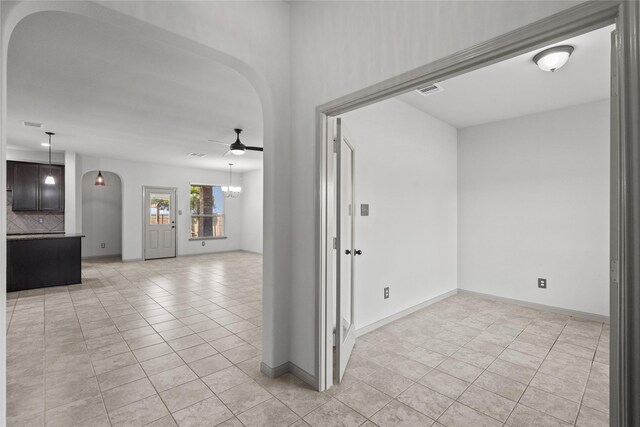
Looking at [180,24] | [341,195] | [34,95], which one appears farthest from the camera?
[34,95]

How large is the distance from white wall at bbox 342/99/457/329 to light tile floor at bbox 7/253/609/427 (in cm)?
46

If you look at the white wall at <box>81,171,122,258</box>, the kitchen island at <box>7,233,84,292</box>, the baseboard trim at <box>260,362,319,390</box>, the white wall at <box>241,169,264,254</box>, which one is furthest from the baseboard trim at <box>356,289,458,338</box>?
the white wall at <box>81,171,122,258</box>

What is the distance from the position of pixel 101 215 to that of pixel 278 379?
29.8ft

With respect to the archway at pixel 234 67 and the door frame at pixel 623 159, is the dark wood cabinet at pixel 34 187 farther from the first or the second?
the door frame at pixel 623 159

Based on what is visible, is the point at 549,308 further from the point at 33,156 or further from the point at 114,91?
the point at 33,156

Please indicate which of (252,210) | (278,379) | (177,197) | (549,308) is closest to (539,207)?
(549,308)

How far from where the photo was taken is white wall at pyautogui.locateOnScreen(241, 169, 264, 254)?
9547mm

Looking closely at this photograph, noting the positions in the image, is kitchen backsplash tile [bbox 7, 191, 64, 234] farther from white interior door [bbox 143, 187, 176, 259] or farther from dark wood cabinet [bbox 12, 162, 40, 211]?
white interior door [bbox 143, 187, 176, 259]

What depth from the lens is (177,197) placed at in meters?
9.08

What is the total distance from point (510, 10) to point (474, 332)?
10.5 ft

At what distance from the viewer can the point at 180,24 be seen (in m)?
1.90

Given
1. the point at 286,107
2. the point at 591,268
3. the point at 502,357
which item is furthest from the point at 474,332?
the point at 286,107

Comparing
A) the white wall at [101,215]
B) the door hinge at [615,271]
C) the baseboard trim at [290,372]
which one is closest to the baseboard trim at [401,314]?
the baseboard trim at [290,372]

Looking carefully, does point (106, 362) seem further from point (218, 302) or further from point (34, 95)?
point (34, 95)
